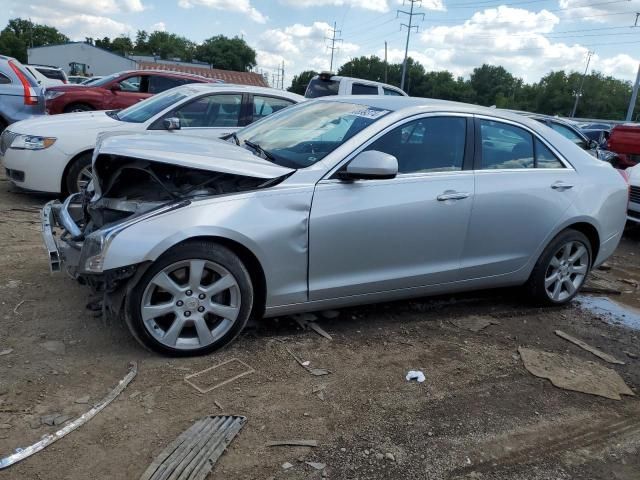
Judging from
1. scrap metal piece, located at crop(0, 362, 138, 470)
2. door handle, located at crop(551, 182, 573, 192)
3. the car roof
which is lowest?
scrap metal piece, located at crop(0, 362, 138, 470)

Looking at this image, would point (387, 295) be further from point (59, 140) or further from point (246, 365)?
point (59, 140)

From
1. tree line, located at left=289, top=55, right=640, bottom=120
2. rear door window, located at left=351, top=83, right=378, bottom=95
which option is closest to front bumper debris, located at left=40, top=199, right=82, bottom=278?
rear door window, located at left=351, top=83, right=378, bottom=95

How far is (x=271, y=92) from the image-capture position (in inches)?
301

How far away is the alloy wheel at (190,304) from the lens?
3.33 metres

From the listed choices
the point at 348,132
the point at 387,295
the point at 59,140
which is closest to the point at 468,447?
the point at 387,295

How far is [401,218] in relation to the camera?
3.87 metres

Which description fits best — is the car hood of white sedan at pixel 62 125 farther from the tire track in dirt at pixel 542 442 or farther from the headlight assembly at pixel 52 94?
the tire track in dirt at pixel 542 442

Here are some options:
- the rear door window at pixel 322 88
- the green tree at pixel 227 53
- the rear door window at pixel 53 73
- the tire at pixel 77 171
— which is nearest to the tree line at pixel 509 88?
the green tree at pixel 227 53

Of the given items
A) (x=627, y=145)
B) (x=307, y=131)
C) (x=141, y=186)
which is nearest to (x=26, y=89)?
(x=141, y=186)

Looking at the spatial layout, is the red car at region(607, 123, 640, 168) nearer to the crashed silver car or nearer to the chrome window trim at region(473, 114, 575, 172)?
the crashed silver car

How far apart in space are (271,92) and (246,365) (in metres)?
5.02

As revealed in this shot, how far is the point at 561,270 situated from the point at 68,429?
4.06 meters

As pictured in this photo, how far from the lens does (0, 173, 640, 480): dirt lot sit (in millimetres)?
2682

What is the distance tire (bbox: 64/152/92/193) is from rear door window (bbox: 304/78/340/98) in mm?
6463
